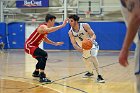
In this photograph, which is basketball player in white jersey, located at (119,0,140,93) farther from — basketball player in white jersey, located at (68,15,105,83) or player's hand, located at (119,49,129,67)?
basketball player in white jersey, located at (68,15,105,83)

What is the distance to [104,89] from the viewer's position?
6723mm

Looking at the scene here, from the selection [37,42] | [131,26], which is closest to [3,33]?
[37,42]

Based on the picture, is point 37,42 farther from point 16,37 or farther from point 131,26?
point 16,37

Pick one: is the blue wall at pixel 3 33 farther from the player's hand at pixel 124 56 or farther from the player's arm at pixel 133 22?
the player's arm at pixel 133 22

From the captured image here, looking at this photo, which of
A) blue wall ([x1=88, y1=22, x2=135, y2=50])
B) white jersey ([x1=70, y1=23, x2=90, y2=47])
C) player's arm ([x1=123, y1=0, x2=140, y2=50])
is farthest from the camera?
blue wall ([x1=88, y1=22, x2=135, y2=50])

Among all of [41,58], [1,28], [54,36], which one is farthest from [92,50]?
[1,28]

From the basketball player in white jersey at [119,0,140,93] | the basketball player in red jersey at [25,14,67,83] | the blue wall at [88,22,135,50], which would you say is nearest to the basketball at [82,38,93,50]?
the basketball player in red jersey at [25,14,67,83]

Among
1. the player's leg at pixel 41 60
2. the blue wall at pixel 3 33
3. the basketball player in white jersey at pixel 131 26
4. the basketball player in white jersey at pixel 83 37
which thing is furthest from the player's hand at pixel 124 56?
the blue wall at pixel 3 33

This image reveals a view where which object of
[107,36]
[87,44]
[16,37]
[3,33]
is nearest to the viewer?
[87,44]

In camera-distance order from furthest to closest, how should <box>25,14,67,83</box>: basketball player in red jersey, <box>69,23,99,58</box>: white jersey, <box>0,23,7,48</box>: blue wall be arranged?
<box>0,23,7,48</box>: blue wall → <box>69,23,99,58</box>: white jersey → <box>25,14,67,83</box>: basketball player in red jersey

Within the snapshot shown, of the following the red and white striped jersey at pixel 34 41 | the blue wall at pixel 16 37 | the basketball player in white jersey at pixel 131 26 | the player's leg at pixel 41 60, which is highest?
the basketball player in white jersey at pixel 131 26

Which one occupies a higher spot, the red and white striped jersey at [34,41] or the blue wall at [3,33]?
the red and white striped jersey at [34,41]

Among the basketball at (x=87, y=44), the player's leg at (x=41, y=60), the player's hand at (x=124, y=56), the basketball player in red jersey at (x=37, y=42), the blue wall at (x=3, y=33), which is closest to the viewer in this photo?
the player's hand at (x=124, y=56)

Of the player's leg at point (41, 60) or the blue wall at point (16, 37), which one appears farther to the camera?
the blue wall at point (16, 37)
